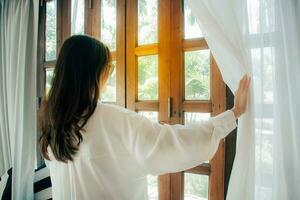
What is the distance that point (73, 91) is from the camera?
32.9 inches

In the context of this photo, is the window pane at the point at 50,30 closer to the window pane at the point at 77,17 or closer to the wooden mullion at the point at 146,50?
the window pane at the point at 77,17

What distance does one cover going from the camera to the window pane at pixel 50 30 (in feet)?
6.44

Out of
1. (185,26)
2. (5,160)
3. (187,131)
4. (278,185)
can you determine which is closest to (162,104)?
(185,26)

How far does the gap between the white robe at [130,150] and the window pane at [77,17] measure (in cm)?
93

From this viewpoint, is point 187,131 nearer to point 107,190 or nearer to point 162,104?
point 107,190

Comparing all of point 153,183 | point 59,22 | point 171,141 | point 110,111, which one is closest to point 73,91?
point 110,111

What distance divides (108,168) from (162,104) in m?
0.59

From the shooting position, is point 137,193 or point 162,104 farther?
point 162,104

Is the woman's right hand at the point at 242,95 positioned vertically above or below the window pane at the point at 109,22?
below

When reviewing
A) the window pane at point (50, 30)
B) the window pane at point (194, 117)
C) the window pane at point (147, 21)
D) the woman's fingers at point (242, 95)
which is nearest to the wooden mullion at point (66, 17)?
the window pane at point (50, 30)

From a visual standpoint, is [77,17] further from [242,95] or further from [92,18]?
[242,95]

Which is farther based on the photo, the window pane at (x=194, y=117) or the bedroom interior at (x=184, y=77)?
the window pane at (x=194, y=117)

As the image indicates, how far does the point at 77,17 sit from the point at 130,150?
1145 mm

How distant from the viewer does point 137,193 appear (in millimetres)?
903
